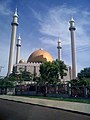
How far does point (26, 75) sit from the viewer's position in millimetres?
56844

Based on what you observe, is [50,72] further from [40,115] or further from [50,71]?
[40,115]

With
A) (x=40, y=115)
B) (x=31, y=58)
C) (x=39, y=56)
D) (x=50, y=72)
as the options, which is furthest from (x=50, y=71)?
(x=31, y=58)

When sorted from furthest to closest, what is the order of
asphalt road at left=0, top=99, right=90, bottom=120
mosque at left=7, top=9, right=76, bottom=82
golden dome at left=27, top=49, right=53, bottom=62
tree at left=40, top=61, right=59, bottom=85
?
golden dome at left=27, top=49, right=53, bottom=62 → mosque at left=7, top=9, right=76, bottom=82 → tree at left=40, top=61, right=59, bottom=85 → asphalt road at left=0, top=99, right=90, bottom=120

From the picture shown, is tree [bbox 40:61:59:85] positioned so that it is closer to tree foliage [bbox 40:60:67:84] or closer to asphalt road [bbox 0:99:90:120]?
tree foliage [bbox 40:60:67:84]

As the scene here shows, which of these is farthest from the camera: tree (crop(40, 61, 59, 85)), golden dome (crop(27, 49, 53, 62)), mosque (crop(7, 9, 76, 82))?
golden dome (crop(27, 49, 53, 62))

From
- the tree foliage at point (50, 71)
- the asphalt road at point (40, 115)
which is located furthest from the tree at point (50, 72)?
the asphalt road at point (40, 115)

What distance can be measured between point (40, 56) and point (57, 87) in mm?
36127

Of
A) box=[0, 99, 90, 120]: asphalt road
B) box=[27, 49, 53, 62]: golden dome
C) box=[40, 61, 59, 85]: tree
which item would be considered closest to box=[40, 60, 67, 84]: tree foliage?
box=[40, 61, 59, 85]: tree

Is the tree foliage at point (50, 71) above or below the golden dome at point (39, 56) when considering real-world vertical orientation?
below

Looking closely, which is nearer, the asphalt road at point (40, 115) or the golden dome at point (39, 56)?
the asphalt road at point (40, 115)

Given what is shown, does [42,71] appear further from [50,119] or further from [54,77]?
[50,119]

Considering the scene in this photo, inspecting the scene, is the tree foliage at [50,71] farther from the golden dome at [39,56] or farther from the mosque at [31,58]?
the golden dome at [39,56]

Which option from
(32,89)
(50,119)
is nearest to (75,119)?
(50,119)

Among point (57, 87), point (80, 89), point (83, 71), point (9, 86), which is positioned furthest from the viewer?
point (83, 71)
